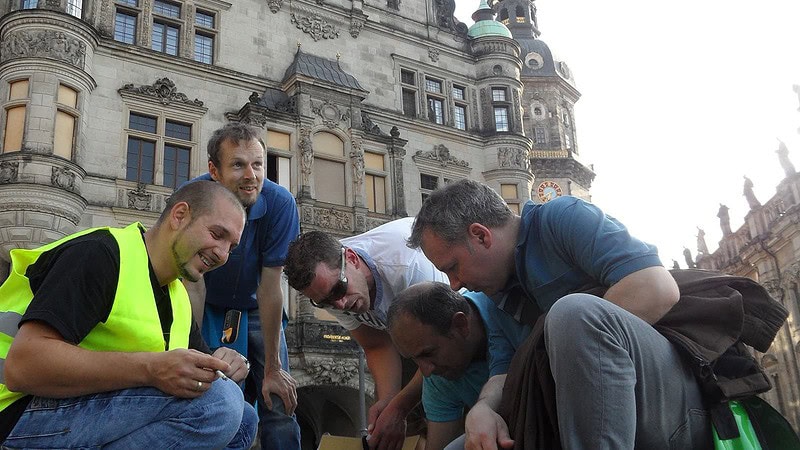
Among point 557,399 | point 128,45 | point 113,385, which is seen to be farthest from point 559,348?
point 128,45

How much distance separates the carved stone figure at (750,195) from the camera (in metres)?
30.6

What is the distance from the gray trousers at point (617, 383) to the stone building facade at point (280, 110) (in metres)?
13.8

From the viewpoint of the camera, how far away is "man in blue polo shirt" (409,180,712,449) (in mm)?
2207

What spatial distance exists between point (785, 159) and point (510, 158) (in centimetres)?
1361

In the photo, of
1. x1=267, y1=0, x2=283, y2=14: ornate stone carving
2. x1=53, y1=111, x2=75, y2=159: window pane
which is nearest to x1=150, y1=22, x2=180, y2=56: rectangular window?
x1=267, y1=0, x2=283, y2=14: ornate stone carving

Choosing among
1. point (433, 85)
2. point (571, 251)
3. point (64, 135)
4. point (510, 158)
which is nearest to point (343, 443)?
point (571, 251)

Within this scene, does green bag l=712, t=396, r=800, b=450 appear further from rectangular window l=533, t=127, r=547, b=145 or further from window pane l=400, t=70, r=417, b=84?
rectangular window l=533, t=127, r=547, b=145

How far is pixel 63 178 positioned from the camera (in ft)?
47.4

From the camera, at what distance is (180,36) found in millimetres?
17547

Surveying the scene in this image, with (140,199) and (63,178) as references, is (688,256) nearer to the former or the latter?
(140,199)

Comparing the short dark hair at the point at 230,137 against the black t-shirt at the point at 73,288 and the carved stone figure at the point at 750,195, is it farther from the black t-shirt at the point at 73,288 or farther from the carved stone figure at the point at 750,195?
the carved stone figure at the point at 750,195

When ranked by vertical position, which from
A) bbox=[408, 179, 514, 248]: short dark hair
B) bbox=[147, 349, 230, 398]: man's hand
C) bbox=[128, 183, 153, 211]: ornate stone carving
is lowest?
bbox=[147, 349, 230, 398]: man's hand

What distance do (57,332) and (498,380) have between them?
5.75 ft

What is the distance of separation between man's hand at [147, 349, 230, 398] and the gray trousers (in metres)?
1.30
